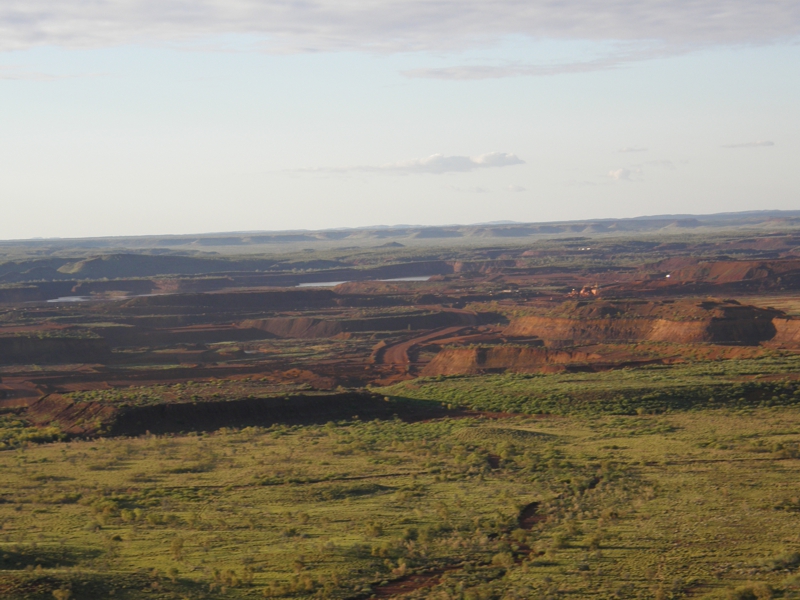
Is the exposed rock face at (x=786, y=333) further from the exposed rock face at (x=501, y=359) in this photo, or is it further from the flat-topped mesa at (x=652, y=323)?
the exposed rock face at (x=501, y=359)

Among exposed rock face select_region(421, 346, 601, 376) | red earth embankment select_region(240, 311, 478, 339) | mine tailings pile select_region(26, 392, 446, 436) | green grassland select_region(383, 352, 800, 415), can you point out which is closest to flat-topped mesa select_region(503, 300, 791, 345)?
red earth embankment select_region(240, 311, 478, 339)

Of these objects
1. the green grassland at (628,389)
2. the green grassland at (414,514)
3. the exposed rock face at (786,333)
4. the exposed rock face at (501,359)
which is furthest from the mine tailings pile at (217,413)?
the exposed rock face at (786,333)

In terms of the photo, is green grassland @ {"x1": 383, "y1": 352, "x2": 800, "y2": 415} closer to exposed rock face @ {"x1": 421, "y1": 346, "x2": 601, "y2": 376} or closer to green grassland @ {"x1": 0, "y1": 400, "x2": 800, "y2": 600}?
green grassland @ {"x1": 0, "y1": 400, "x2": 800, "y2": 600}

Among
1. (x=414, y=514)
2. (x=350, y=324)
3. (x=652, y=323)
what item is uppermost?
(x=414, y=514)

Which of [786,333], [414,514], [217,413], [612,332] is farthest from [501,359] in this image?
[414,514]

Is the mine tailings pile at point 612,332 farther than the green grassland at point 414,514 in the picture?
Yes

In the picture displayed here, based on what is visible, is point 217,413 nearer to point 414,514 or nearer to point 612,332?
point 414,514
